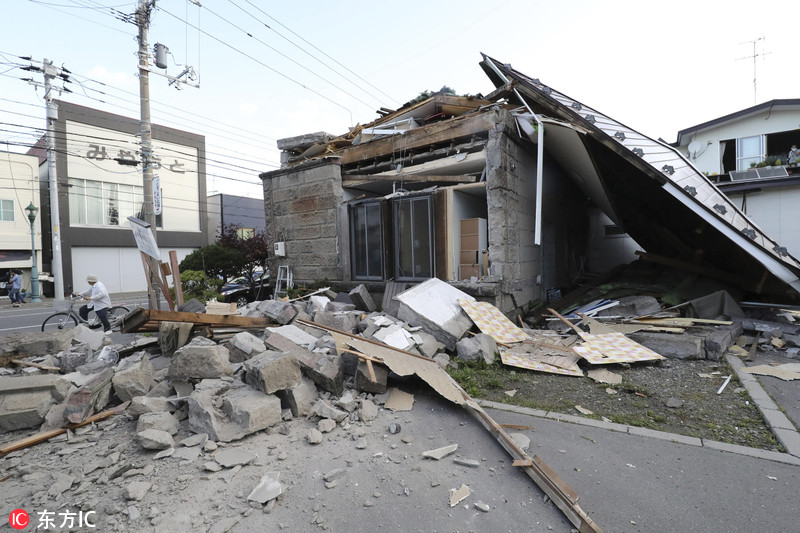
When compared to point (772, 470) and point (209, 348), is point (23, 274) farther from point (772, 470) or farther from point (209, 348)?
point (772, 470)

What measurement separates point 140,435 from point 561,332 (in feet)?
20.6

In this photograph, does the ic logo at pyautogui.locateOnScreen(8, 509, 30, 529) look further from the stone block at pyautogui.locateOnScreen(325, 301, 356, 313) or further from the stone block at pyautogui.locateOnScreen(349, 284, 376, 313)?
the stone block at pyautogui.locateOnScreen(349, 284, 376, 313)

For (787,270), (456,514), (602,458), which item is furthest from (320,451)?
(787,270)

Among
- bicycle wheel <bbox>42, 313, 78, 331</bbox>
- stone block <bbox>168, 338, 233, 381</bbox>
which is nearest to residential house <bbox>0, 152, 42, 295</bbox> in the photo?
bicycle wheel <bbox>42, 313, 78, 331</bbox>

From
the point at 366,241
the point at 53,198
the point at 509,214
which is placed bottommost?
the point at 366,241

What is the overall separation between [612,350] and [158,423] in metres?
5.66

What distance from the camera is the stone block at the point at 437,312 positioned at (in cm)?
582

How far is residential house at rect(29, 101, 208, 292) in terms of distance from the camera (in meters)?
22.2

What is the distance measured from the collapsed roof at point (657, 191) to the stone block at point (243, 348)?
229 inches

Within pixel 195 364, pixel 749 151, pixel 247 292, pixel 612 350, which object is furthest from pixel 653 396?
pixel 749 151

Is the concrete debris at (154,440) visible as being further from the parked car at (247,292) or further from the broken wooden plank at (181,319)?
the parked car at (247,292)

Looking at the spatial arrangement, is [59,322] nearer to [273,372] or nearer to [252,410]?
[273,372]

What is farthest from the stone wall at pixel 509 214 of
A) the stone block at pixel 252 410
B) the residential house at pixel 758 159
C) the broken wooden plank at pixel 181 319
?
the residential house at pixel 758 159

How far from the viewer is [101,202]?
78.0 ft
